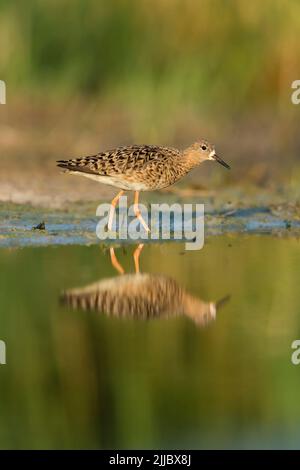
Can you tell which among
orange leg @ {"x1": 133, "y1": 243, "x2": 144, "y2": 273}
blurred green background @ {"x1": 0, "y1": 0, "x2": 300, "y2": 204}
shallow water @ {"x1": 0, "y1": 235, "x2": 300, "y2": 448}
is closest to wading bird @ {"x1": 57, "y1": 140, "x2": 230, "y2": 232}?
orange leg @ {"x1": 133, "y1": 243, "x2": 144, "y2": 273}

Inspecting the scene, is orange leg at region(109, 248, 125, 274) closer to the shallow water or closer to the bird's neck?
the shallow water

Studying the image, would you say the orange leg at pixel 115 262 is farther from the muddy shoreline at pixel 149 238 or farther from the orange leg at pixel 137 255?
the muddy shoreline at pixel 149 238

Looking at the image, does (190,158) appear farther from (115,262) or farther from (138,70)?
(138,70)

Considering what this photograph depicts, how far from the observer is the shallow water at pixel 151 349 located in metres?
6.13

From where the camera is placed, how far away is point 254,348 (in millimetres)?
7582

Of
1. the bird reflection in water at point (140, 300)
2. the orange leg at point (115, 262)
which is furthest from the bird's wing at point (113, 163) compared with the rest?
the bird reflection in water at point (140, 300)

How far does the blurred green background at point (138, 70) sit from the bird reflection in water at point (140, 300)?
6518 mm

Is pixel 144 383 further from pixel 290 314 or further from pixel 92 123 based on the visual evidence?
pixel 92 123

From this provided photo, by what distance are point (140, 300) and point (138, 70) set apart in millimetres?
7873

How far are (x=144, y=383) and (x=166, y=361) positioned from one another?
493 millimetres

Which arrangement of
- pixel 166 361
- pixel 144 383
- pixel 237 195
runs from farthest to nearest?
pixel 237 195, pixel 166 361, pixel 144 383

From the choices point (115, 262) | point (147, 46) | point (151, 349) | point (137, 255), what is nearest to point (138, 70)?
point (147, 46)

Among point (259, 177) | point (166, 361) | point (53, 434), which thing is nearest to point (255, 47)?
point (259, 177)

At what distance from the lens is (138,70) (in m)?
16.3
